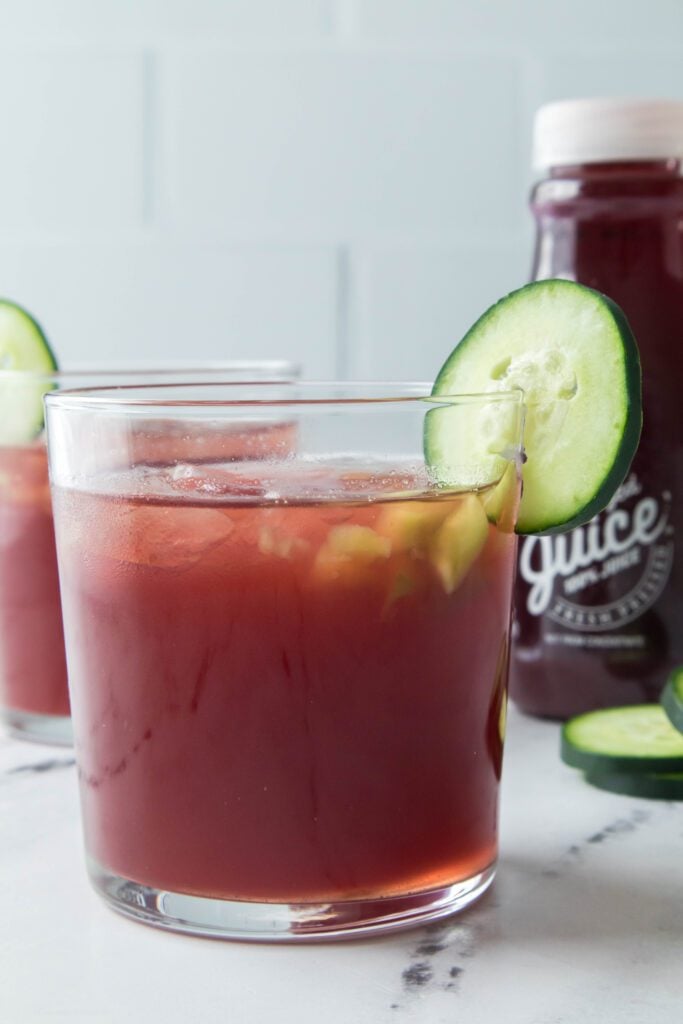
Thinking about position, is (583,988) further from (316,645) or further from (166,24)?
(166,24)

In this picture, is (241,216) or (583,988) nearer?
(583,988)

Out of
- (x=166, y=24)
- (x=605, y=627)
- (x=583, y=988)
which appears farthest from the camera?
(x=166, y=24)

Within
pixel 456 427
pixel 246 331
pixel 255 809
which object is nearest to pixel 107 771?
pixel 255 809

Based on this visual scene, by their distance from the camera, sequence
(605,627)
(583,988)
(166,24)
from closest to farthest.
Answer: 1. (583,988)
2. (605,627)
3. (166,24)

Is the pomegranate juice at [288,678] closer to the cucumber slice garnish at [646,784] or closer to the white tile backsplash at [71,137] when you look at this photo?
the cucumber slice garnish at [646,784]

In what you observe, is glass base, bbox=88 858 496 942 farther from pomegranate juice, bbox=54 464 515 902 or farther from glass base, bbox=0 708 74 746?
glass base, bbox=0 708 74 746
